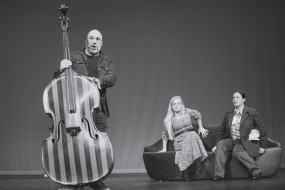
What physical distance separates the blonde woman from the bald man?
1.64 meters

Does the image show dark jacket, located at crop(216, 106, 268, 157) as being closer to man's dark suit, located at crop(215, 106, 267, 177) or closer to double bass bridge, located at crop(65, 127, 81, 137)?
man's dark suit, located at crop(215, 106, 267, 177)

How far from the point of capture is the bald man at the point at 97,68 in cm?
345

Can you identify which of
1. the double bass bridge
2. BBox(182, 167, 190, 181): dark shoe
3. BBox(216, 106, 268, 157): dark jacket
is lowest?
BBox(182, 167, 190, 181): dark shoe

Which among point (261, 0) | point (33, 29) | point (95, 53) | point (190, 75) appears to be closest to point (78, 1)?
point (33, 29)

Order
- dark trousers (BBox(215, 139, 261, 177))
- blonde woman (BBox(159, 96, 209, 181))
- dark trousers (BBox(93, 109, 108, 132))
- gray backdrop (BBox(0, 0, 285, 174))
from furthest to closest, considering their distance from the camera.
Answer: gray backdrop (BBox(0, 0, 285, 174)) < blonde woman (BBox(159, 96, 209, 181)) < dark trousers (BBox(215, 139, 261, 177)) < dark trousers (BBox(93, 109, 108, 132))

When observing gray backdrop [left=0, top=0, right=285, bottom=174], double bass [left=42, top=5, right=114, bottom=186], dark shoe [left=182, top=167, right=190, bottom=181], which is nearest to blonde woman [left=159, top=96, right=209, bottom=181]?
dark shoe [left=182, top=167, right=190, bottom=181]

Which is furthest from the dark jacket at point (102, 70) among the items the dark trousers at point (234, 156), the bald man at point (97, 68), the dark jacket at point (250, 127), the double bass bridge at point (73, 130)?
the dark jacket at point (250, 127)

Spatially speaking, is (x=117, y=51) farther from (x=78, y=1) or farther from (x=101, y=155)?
(x=101, y=155)

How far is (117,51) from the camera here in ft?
23.1

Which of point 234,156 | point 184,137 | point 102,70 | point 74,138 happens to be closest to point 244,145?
point 234,156

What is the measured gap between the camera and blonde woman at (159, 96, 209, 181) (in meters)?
4.98

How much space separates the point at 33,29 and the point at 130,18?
1536 mm

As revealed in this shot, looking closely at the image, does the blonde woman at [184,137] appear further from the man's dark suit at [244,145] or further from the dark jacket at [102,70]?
the dark jacket at [102,70]

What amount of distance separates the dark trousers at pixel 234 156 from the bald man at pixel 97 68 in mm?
1783
